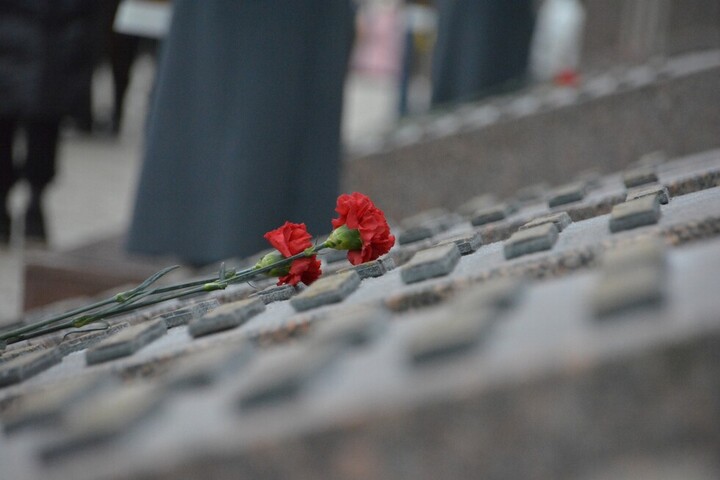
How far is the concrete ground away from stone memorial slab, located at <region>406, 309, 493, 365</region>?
332 cm

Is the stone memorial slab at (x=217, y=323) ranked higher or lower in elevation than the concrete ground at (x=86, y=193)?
lower

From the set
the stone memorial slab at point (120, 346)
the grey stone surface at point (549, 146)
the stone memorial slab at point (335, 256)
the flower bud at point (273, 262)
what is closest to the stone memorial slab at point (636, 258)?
the stone memorial slab at point (120, 346)

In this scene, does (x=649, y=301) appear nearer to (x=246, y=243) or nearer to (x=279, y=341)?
(x=279, y=341)

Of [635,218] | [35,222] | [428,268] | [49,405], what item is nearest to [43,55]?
[35,222]

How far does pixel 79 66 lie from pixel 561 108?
96.6 inches

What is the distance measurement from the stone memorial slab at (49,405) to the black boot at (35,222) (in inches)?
190

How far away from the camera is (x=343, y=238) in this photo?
1.84 metres

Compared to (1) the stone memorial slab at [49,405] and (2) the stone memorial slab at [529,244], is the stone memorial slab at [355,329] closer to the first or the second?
(1) the stone memorial slab at [49,405]

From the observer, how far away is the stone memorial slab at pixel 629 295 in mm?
880

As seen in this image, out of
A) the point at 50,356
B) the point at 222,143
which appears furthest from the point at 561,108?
the point at 50,356

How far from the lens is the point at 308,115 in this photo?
3871 millimetres

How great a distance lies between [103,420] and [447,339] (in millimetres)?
288

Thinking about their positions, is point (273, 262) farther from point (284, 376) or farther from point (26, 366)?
point (284, 376)

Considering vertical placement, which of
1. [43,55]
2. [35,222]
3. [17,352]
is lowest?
[17,352]
